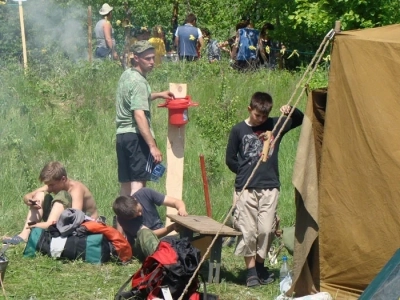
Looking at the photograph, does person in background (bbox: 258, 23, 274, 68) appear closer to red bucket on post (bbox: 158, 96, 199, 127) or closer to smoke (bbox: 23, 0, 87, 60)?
smoke (bbox: 23, 0, 87, 60)

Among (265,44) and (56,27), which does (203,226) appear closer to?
(265,44)

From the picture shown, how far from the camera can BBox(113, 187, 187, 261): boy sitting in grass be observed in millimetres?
7617

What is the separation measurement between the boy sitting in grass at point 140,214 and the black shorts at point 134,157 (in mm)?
211

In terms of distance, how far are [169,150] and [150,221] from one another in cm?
78

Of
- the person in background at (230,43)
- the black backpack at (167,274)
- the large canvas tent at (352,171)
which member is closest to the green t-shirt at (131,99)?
the black backpack at (167,274)

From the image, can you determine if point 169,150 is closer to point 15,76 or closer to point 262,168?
point 262,168

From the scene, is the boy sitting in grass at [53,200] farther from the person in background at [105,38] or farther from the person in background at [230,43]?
the person in background at [230,43]

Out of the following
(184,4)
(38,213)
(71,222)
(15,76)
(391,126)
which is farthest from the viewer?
(184,4)

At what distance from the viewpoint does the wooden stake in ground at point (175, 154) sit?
8.21 meters

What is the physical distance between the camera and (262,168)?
698 centimetres

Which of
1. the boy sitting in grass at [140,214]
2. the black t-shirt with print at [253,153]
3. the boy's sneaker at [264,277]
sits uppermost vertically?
the black t-shirt with print at [253,153]

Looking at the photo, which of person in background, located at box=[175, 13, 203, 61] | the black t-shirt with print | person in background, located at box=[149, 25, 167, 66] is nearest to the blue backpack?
person in background, located at box=[175, 13, 203, 61]

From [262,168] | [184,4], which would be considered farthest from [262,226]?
[184,4]

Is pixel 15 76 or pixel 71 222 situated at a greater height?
pixel 15 76
